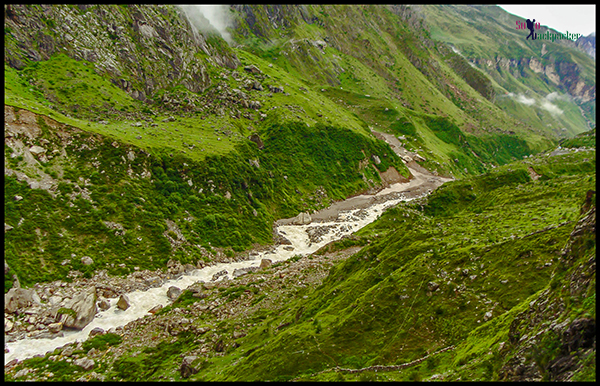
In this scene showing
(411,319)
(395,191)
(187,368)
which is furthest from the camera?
(395,191)

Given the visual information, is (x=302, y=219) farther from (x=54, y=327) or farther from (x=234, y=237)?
(x=54, y=327)

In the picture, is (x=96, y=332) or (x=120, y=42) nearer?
(x=96, y=332)

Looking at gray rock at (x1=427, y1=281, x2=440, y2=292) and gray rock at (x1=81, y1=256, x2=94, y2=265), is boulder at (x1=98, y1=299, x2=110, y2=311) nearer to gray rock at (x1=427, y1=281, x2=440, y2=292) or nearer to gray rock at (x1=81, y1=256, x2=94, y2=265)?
gray rock at (x1=81, y1=256, x2=94, y2=265)

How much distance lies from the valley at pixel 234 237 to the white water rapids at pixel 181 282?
0.99 feet

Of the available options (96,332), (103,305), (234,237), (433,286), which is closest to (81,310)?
(103,305)

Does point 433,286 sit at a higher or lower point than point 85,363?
lower

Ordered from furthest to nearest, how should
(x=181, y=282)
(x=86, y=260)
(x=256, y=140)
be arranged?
(x=256, y=140), (x=181, y=282), (x=86, y=260)

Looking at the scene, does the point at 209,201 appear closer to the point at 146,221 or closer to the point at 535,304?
the point at 146,221

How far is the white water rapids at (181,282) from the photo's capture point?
31772mm

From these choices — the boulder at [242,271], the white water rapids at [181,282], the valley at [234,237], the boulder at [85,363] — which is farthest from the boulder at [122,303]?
the boulder at [242,271]

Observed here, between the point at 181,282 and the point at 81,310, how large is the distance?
13335 millimetres

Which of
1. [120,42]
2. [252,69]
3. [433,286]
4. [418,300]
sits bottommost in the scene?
[418,300]

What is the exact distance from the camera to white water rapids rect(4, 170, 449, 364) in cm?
3177

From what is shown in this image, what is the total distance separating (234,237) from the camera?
2452 inches
